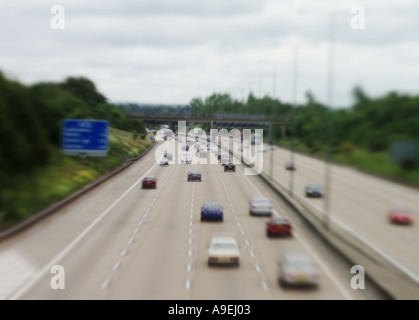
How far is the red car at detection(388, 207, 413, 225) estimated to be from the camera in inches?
1858

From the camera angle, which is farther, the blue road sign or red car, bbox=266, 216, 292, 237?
the blue road sign

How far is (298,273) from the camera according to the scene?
84.6ft

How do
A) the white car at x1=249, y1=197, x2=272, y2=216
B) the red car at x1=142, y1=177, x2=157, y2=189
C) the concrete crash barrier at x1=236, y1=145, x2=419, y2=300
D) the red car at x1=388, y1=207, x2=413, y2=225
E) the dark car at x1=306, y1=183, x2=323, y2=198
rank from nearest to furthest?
the concrete crash barrier at x1=236, y1=145, x2=419, y2=300 → the red car at x1=388, y1=207, x2=413, y2=225 → the white car at x1=249, y1=197, x2=272, y2=216 → the dark car at x1=306, y1=183, x2=323, y2=198 → the red car at x1=142, y1=177, x2=157, y2=189

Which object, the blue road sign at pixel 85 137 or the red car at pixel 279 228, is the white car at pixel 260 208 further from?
the blue road sign at pixel 85 137

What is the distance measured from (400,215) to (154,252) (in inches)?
887

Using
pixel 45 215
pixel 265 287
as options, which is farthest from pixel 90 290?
pixel 45 215

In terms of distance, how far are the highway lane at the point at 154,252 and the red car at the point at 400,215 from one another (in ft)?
27.5

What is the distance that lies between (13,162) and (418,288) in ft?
126

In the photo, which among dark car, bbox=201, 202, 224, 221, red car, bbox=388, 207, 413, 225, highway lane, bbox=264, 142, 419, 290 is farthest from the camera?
red car, bbox=388, 207, 413, 225

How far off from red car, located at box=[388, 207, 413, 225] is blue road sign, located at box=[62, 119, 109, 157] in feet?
84.9

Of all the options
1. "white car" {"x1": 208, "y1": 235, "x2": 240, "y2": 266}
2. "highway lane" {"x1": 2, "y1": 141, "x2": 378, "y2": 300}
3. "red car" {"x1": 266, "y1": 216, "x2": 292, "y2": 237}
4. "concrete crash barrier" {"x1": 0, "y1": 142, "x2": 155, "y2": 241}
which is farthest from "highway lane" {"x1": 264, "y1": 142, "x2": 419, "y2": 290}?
"concrete crash barrier" {"x1": 0, "y1": 142, "x2": 155, "y2": 241}

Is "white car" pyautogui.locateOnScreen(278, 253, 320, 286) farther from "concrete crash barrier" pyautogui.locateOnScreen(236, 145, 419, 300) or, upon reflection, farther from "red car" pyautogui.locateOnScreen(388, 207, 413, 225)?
"red car" pyautogui.locateOnScreen(388, 207, 413, 225)

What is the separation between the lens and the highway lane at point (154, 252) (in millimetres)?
25766
